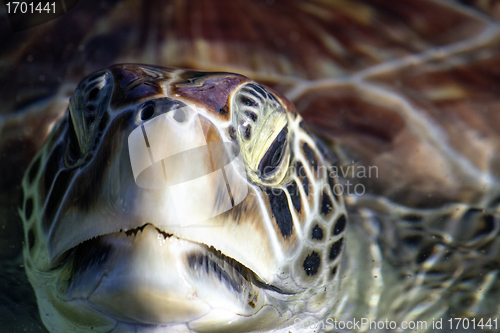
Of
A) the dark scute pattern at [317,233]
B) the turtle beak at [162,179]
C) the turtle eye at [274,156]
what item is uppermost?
the turtle beak at [162,179]

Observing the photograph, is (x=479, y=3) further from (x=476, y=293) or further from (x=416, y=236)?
(x=476, y=293)

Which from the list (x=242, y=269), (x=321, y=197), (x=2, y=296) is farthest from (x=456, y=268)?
(x=2, y=296)

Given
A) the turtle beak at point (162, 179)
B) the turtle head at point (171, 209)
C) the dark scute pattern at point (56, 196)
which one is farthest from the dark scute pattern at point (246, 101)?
the dark scute pattern at point (56, 196)

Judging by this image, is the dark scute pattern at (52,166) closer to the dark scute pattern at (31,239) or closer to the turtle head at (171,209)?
the turtle head at (171,209)

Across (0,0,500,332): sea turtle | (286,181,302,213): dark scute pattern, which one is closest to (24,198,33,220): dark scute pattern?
(0,0,500,332): sea turtle

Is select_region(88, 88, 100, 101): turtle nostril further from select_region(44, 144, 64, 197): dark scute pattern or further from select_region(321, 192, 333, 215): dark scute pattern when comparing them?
select_region(321, 192, 333, 215): dark scute pattern

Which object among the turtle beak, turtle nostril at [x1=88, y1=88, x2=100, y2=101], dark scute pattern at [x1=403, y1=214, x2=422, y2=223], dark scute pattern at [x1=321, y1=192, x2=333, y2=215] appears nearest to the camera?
the turtle beak
